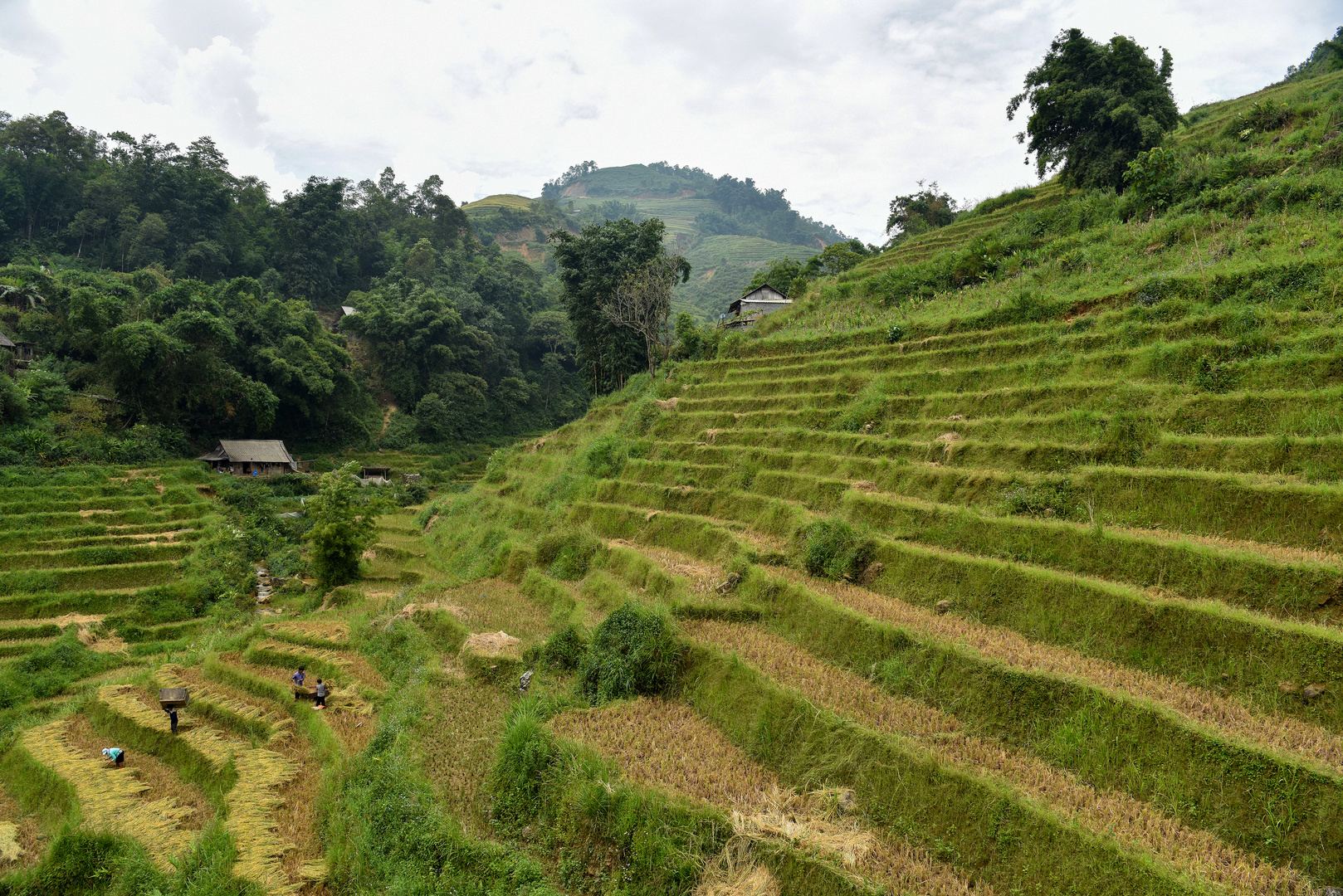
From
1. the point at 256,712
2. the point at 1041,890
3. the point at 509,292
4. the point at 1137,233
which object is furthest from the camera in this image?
the point at 509,292

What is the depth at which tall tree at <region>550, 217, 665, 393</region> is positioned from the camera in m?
34.7

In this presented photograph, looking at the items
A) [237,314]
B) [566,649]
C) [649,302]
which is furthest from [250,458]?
[566,649]

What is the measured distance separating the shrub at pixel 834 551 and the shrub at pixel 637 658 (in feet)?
9.36

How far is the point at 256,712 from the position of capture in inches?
529

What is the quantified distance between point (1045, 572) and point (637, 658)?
18.9ft

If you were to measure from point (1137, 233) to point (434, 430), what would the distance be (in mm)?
46265

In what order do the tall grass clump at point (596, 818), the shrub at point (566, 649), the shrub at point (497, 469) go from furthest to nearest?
the shrub at point (497, 469), the shrub at point (566, 649), the tall grass clump at point (596, 818)

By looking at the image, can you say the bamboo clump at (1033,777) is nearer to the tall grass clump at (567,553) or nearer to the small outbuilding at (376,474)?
the tall grass clump at (567,553)

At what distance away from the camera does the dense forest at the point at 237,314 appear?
32.9 metres

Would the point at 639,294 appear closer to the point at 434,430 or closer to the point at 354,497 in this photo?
the point at 354,497

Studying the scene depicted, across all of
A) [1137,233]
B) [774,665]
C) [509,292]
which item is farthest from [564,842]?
[509,292]

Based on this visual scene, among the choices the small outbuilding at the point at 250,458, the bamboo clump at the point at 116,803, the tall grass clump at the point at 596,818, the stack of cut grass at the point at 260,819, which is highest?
the small outbuilding at the point at 250,458

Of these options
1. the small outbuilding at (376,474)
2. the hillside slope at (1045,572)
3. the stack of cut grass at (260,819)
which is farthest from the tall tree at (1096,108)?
the small outbuilding at (376,474)

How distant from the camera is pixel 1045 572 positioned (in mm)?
7941
